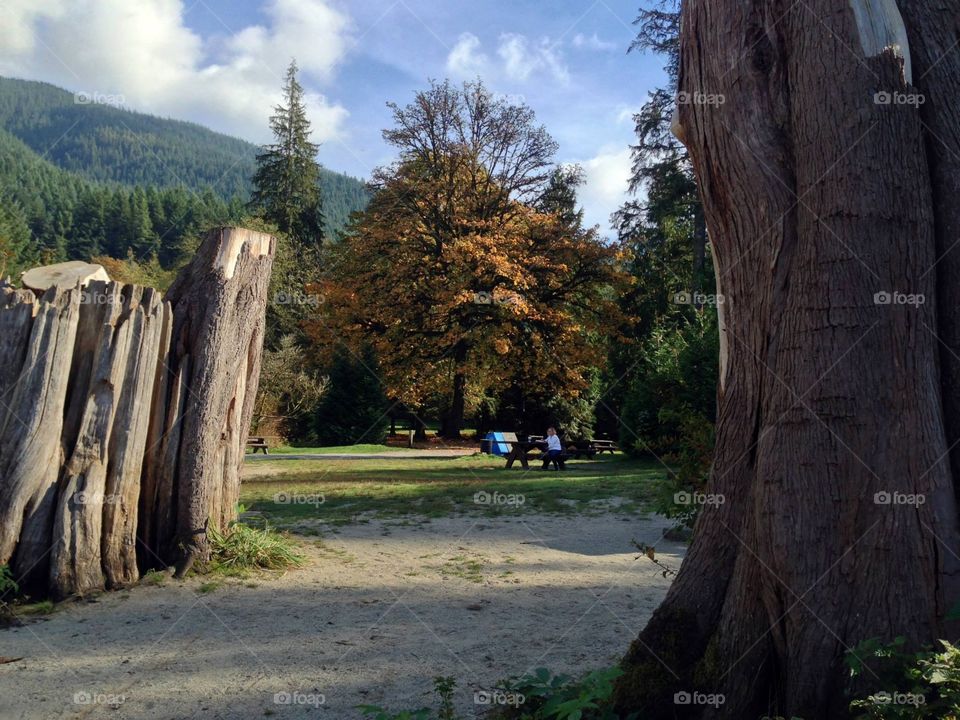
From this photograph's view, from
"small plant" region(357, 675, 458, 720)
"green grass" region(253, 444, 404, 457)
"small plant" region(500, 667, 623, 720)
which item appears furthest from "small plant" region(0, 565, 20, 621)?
"green grass" region(253, 444, 404, 457)

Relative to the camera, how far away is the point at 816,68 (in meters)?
3.54

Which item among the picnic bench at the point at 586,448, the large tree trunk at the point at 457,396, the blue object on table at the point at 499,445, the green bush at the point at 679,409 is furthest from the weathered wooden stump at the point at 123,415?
the large tree trunk at the point at 457,396

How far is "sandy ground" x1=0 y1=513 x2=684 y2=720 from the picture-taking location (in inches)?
173

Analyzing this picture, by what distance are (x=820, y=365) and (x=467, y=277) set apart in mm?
24719

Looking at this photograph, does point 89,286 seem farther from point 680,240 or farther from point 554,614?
→ point 680,240

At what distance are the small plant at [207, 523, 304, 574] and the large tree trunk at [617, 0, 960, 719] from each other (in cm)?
483

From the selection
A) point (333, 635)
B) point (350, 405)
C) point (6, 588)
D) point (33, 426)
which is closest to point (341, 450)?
point (350, 405)

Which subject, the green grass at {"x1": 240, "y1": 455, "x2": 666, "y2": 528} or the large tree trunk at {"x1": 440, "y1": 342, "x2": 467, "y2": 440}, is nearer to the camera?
the green grass at {"x1": 240, "y1": 455, "x2": 666, "y2": 528}

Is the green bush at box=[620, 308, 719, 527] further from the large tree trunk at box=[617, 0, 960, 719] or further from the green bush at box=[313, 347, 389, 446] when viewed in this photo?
the green bush at box=[313, 347, 389, 446]

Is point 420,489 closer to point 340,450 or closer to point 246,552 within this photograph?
point 246,552

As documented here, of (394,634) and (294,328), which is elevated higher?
(294,328)

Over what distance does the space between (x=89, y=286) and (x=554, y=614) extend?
15.9ft

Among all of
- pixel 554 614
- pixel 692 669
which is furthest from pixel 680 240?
pixel 692 669

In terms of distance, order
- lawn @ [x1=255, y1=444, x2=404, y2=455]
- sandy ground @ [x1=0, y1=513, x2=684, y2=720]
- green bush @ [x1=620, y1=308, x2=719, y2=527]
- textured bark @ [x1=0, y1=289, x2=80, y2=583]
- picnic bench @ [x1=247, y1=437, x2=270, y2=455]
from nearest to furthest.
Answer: sandy ground @ [x1=0, y1=513, x2=684, y2=720]
textured bark @ [x1=0, y1=289, x2=80, y2=583]
green bush @ [x1=620, y1=308, x2=719, y2=527]
picnic bench @ [x1=247, y1=437, x2=270, y2=455]
lawn @ [x1=255, y1=444, x2=404, y2=455]
